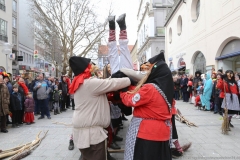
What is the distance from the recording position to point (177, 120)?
26.9 feet

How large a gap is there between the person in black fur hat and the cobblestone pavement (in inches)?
70.6

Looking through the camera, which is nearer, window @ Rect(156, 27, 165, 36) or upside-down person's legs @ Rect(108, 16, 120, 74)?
upside-down person's legs @ Rect(108, 16, 120, 74)

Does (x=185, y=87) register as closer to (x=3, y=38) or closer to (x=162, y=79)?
(x=162, y=79)

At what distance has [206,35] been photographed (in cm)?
1506

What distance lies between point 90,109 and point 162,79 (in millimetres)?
988

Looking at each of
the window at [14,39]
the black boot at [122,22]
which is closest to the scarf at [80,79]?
the black boot at [122,22]

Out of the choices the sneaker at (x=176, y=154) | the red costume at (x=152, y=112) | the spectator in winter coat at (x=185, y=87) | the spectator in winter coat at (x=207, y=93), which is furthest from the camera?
the spectator in winter coat at (x=185, y=87)

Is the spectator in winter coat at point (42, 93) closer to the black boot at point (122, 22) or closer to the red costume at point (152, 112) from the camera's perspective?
the black boot at point (122, 22)

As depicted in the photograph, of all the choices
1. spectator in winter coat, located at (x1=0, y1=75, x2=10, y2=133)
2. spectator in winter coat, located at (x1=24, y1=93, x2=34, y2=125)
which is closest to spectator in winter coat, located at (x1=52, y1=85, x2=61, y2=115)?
spectator in winter coat, located at (x1=24, y1=93, x2=34, y2=125)

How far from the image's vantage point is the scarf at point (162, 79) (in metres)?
2.58

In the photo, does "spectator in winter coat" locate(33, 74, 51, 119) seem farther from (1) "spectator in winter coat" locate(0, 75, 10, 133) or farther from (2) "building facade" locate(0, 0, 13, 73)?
(2) "building facade" locate(0, 0, 13, 73)

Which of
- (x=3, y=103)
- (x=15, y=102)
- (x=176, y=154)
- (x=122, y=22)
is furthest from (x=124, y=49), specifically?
(x=15, y=102)

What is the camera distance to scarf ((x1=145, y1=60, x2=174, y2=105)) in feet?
8.47

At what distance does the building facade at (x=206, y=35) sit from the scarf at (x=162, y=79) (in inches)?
394
